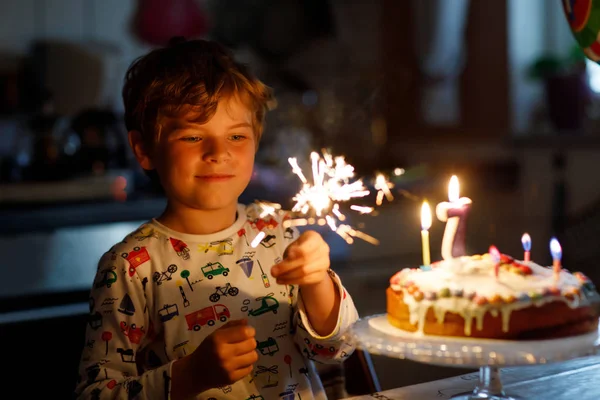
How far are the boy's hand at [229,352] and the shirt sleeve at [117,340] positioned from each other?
0.28 feet

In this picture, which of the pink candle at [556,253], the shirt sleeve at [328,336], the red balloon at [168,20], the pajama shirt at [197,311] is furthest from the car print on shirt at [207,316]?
the red balloon at [168,20]

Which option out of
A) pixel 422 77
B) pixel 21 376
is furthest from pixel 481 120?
pixel 21 376

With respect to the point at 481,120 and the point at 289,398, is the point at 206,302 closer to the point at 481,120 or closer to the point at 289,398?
the point at 289,398

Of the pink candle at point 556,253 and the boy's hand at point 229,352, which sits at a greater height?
the pink candle at point 556,253

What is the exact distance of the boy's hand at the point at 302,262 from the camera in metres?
0.97

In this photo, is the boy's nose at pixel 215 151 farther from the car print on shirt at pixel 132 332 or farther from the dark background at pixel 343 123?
the dark background at pixel 343 123

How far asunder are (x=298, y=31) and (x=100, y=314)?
3.86 metres

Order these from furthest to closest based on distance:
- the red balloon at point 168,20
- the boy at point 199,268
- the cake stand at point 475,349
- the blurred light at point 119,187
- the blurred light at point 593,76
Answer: the red balloon at point 168,20 → the blurred light at point 593,76 → the blurred light at point 119,187 → the boy at point 199,268 → the cake stand at point 475,349

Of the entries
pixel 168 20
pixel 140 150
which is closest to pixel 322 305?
pixel 140 150

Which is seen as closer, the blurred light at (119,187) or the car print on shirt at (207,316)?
the car print on shirt at (207,316)

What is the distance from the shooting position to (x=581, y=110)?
137 inches

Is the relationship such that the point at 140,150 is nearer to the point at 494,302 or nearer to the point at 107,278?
the point at 107,278

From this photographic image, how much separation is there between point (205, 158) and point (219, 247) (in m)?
0.14

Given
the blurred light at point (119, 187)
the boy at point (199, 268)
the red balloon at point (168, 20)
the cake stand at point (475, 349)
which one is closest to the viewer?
the cake stand at point (475, 349)
